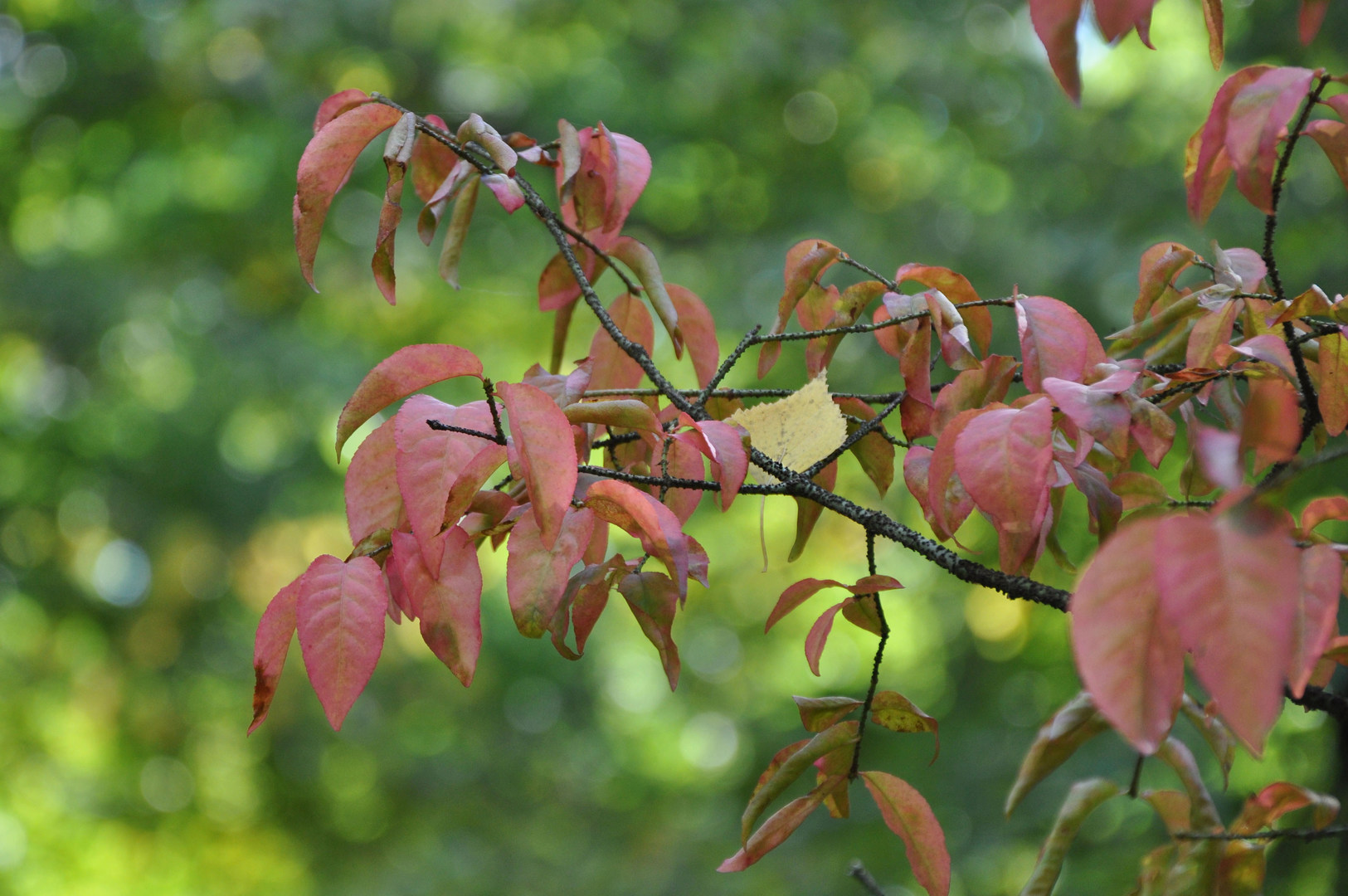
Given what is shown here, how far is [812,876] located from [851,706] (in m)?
1.66

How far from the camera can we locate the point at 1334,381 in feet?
1.62

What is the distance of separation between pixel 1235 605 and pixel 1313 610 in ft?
0.32

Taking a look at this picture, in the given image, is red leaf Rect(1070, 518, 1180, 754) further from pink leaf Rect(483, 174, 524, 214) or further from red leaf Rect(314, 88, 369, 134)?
red leaf Rect(314, 88, 369, 134)

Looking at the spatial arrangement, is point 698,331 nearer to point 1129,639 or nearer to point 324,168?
point 324,168

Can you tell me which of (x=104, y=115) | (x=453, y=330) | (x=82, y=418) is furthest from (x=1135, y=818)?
(x=104, y=115)

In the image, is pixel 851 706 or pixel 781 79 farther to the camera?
pixel 781 79

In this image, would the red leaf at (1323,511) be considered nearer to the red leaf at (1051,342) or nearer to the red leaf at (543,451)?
the red leaf at (1051,342)

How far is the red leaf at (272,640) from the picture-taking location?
1.45 feet

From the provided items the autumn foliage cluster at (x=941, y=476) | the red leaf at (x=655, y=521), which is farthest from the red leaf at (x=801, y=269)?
the red leaf at (x=655, y=521)

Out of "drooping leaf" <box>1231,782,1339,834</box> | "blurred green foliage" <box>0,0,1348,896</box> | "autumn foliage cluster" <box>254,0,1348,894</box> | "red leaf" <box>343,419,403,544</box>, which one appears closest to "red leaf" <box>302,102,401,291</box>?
"autumn foliage cluster" <box>254,0,1348,894</box>

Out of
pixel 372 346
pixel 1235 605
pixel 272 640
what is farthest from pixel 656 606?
pixel 372 346

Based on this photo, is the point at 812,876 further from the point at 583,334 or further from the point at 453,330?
the point at 453,330

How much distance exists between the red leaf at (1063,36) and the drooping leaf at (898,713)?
1.12ft

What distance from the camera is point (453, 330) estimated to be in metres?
4.07
